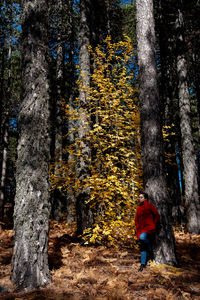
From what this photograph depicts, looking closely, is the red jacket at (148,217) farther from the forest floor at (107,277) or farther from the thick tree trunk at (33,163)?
the thick tree trunk at (33,163)

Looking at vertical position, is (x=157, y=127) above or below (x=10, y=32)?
below

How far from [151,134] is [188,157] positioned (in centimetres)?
416

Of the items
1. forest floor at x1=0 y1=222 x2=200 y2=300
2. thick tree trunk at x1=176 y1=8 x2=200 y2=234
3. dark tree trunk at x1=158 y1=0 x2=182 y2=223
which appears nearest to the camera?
forest floor at x1=0 y1=222 x2=200 y2=300

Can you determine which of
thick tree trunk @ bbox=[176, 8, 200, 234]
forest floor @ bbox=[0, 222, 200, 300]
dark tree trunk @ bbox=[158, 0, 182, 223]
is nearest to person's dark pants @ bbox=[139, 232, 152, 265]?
forest floor @ bbox=[0, 222, 200, 300]

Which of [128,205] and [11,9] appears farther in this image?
[11,9]

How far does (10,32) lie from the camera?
1348 centimetres

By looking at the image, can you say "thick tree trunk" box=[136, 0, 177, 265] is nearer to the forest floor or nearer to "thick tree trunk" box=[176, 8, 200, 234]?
the forest floor

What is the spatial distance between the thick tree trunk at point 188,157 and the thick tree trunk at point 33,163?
6.12 metres

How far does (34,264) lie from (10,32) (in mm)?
14202

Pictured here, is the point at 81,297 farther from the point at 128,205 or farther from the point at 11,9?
the point at 11,9

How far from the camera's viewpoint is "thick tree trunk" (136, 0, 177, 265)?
4.21m

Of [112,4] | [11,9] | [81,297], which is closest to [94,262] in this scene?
[81,297]

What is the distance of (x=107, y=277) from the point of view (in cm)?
359

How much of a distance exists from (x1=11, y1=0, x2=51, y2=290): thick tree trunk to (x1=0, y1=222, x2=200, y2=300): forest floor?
31cm
